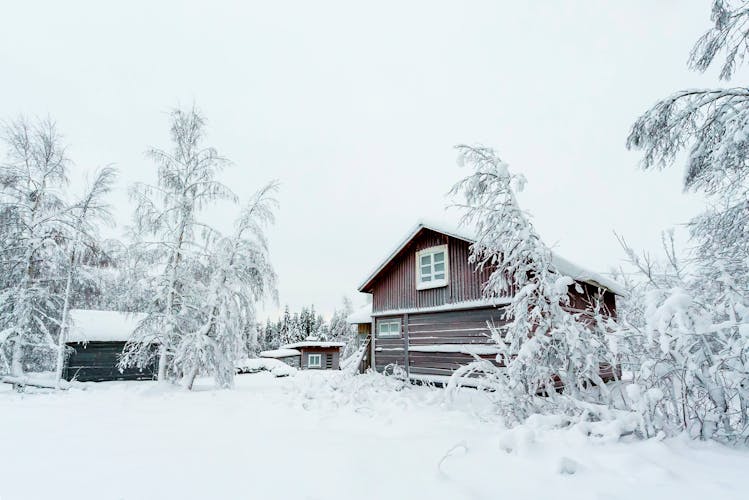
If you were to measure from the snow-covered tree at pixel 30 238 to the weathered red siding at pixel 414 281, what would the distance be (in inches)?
537

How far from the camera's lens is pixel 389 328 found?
600 inches

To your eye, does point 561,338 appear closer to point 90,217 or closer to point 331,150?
point 90,217

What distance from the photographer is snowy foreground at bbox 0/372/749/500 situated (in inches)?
122

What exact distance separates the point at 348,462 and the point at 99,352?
22.9 meters

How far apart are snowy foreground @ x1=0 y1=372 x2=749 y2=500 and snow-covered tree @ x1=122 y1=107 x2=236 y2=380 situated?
7.23 metres

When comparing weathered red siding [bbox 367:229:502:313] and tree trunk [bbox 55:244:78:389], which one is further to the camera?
tree trunk [bbox 55:244:78:389]

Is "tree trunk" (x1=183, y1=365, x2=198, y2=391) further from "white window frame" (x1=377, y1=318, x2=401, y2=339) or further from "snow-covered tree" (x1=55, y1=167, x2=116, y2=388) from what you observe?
"white window frame" (x1=377, y1=318, x2=401, y2=339)

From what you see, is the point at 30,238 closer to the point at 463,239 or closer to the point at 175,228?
the point at 175,228

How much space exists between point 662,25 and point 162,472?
18.5 meters

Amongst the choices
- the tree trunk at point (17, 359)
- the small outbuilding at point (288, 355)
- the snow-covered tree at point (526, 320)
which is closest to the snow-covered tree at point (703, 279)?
the snow-covered tree at point (526, 320)

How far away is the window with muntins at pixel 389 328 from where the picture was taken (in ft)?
48.7

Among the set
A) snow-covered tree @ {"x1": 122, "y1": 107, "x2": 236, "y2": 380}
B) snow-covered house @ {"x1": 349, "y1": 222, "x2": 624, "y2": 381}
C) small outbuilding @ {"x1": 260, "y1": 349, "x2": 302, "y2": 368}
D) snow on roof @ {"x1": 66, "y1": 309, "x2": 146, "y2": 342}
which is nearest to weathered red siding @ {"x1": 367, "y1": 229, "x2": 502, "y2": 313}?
snow-covered house @ {"x1": 349, "y1": 222, "x2": 624, "y2": 381}

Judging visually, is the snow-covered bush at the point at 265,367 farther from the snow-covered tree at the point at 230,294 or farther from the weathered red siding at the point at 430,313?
the weathered red siding at the point at 430,313

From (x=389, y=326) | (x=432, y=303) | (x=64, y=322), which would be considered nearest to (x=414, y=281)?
(x=432, y=303)
